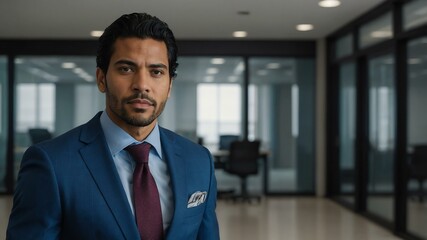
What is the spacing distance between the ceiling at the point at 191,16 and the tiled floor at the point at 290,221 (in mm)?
2714

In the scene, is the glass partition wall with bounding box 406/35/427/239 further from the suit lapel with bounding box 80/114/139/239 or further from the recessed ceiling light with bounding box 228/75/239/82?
the suit lapel with bounding box 80/114/139/239

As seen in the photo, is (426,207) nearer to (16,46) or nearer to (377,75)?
(377,75)

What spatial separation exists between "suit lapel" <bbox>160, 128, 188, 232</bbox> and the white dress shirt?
0.02 m

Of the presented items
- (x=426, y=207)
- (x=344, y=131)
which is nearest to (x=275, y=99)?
(x=344, y=131)

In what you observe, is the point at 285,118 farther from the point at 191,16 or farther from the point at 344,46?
the point at 191,16

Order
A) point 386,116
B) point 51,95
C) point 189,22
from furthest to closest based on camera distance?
point 51,95 < point 189,22 < point 386,116

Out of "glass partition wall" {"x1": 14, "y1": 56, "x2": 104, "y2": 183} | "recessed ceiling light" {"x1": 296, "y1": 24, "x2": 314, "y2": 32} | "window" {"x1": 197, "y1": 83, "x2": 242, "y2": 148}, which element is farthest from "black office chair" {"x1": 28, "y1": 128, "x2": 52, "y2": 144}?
"recessed ceiling light" {"x1": 296, "y1": 24, "x2": 314, "y2": 32}

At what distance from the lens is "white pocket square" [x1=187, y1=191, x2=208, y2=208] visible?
1.21 m

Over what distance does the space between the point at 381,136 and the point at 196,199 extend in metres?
6.10

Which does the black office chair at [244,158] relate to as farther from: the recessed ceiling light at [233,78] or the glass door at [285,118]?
the recessed ceiling light at [233,78]

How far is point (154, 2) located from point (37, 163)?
5626 mm

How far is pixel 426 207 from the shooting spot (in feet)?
18.2

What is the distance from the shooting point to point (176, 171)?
1224 mm

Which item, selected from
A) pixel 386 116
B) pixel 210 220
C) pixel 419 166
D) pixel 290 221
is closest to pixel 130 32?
pixel 210 220
